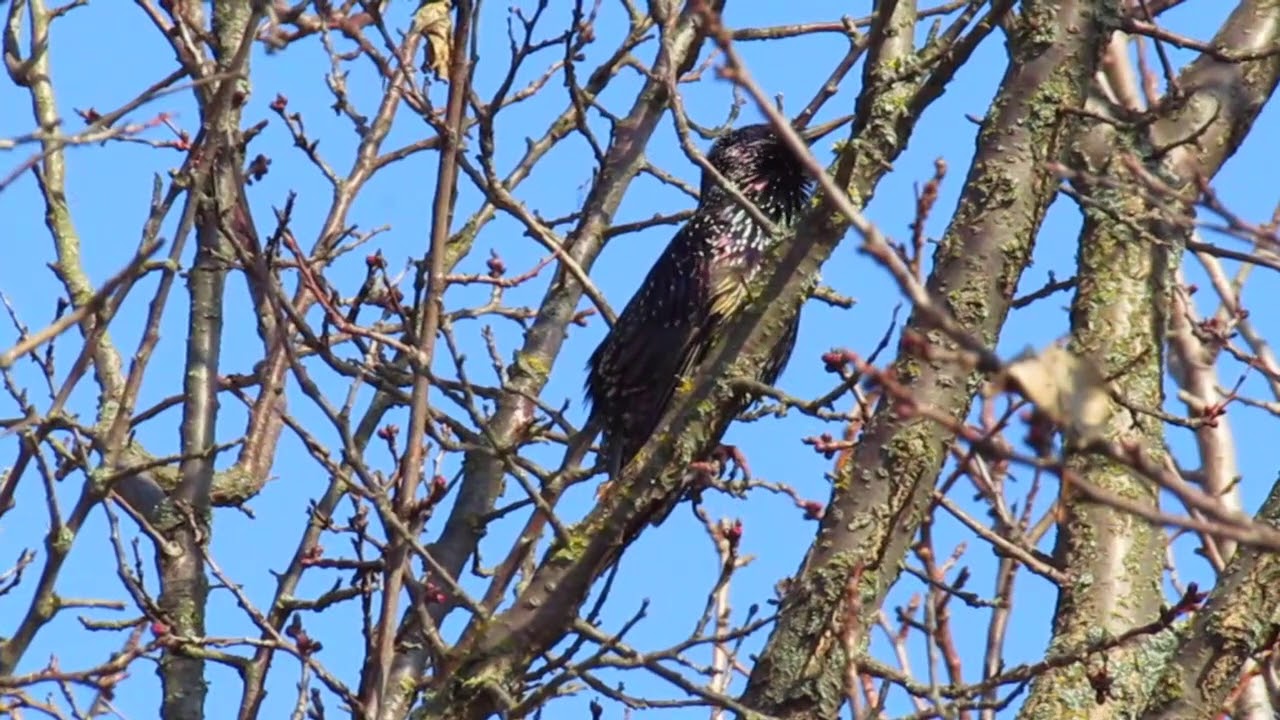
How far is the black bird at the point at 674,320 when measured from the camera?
602 cm

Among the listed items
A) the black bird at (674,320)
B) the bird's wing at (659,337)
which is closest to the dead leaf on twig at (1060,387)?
the black bird at (674,320)

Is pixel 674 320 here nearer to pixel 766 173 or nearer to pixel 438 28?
pixel 766 173

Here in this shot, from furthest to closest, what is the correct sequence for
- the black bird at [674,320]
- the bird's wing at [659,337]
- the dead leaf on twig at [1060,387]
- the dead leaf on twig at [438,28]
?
the bird's wing at [659,337]
the black bird at [674,320]
the dead leaf on twig at [438,28]
the dead leaf on twig at [1060,387]

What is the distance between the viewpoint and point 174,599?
4.53 metres

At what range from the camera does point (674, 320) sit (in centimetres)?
636

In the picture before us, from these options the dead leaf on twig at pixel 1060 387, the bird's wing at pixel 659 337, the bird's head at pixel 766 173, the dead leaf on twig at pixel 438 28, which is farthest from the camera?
the bird's head at pixel 766 173

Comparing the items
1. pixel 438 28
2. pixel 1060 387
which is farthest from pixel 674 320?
pixel 1060 387

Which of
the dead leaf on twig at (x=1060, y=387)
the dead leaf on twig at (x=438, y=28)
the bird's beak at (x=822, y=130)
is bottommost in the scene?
the dead leaf on twig at (x=1060, y=387)

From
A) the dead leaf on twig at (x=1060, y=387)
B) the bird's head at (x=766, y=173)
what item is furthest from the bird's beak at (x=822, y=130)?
the dead leaf on twig at (x=1060, y=387)

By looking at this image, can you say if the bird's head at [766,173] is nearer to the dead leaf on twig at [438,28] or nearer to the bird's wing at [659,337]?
the bird's wing at [659,337]

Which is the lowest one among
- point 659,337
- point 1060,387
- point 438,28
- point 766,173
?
point 1060,387

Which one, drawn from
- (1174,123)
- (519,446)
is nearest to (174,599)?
(519,446)

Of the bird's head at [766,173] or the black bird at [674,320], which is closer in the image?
the black bird at [674,320]

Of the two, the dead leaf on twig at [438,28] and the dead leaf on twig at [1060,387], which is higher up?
the dead leaf on twig at [438,28]
